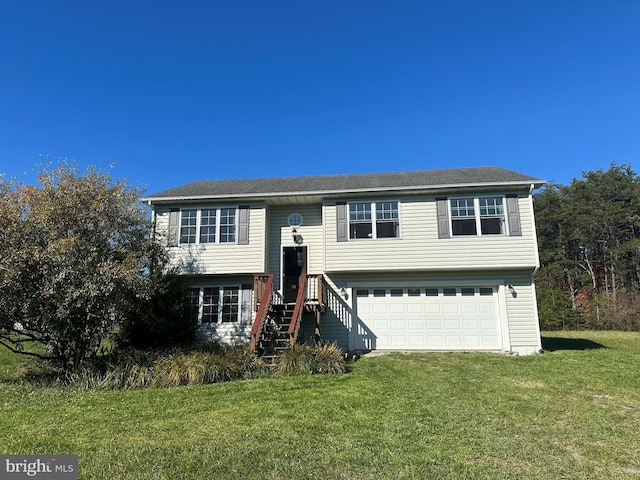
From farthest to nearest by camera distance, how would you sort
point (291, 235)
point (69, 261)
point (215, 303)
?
point (291, 235) → point (215, 303) → point (69, 261)

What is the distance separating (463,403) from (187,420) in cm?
447

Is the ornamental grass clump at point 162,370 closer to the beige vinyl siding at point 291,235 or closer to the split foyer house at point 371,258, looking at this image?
the split foyer house at point 371,258

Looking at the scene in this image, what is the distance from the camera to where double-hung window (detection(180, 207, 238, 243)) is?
12549 millimetres

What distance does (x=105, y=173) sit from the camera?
29.6 feet

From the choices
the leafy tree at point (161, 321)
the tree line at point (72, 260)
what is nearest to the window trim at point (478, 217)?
the leafy tree at point (161, 321)

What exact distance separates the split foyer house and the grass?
10.6ft

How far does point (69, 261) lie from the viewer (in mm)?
7715

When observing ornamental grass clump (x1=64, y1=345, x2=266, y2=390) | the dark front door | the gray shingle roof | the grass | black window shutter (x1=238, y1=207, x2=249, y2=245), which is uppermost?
the gray shingle roof

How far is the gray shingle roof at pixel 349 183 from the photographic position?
11812 mm

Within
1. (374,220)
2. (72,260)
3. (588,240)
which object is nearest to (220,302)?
(72,260)

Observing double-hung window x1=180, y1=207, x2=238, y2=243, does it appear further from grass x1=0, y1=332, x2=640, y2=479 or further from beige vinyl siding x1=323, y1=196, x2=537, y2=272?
grass x1=0, y1=332, x2=640, y2=479

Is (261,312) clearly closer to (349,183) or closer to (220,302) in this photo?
(220,302)

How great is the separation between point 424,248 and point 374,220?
1841 mm

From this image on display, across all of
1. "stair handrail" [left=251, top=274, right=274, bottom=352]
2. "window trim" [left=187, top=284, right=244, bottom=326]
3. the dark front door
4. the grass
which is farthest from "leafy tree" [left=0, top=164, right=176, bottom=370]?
the dark front door
